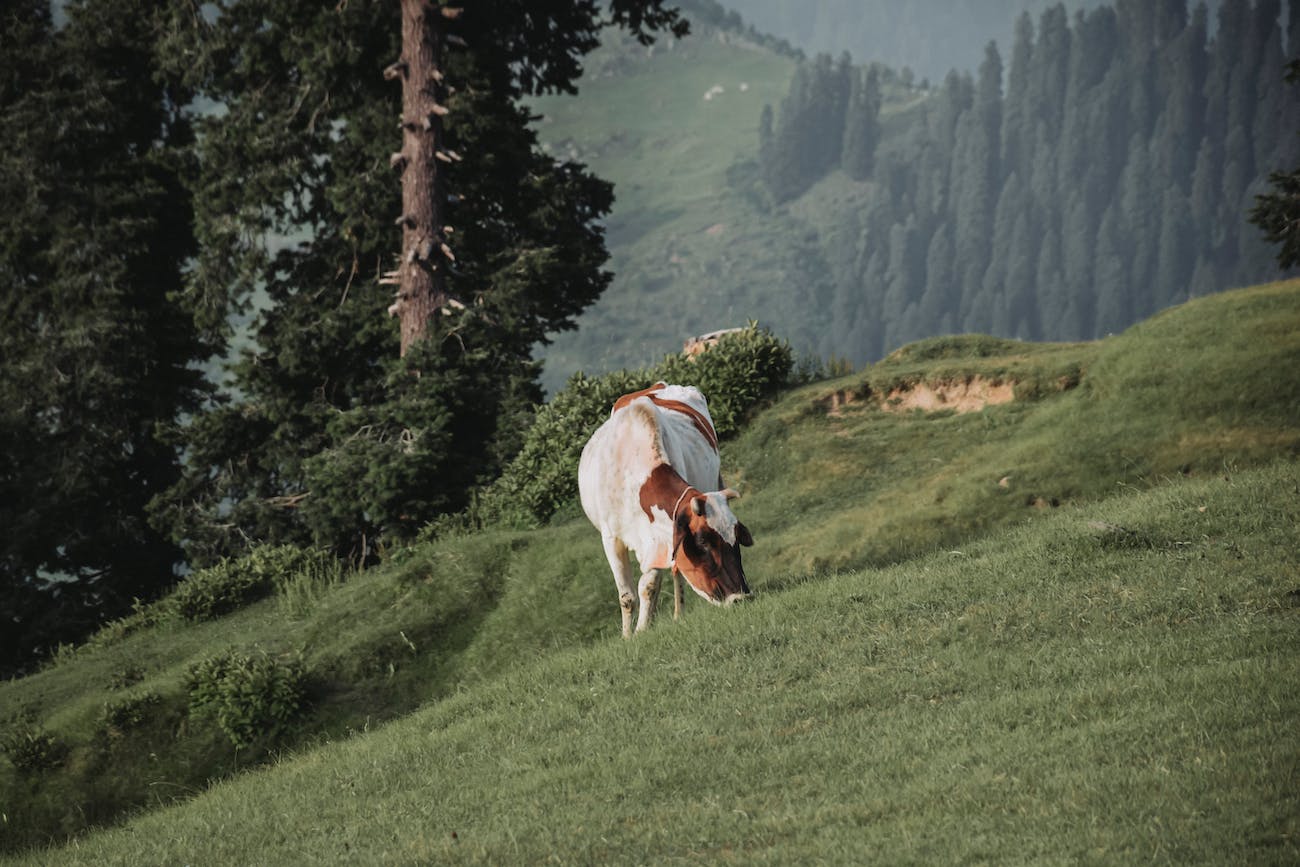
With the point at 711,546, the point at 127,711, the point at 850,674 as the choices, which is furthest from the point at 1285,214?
the point at 127,711

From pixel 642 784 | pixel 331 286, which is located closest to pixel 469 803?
pixel 642 784

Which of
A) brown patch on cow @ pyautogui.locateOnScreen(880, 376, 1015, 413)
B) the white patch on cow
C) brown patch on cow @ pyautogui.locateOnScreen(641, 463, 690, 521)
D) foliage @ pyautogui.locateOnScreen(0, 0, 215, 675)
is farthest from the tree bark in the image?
the white patch on cow

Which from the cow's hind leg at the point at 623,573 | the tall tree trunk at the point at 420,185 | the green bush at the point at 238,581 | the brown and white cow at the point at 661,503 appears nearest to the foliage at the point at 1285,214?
the brown and white cow at the point at 661,503

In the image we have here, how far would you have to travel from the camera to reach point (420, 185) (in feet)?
95.8

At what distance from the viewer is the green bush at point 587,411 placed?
24375 mm

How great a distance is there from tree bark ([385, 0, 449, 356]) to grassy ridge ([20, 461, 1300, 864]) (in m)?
16.8

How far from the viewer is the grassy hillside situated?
788cm

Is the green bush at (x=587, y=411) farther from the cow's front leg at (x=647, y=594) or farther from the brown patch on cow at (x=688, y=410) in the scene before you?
the cow's front leg at (x=647, y=594)

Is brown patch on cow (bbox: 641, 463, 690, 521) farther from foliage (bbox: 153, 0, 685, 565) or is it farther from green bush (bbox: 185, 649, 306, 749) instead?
foliage (bbox: 153, 0, 685, 565)

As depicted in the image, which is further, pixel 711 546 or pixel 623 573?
pixel 623 573

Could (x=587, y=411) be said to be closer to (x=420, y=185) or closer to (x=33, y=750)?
(x=420, y=185)

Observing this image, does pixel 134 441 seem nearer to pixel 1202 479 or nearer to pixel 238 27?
pixel 238 27

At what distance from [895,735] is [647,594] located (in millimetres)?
4854

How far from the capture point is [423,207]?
29219 mm
